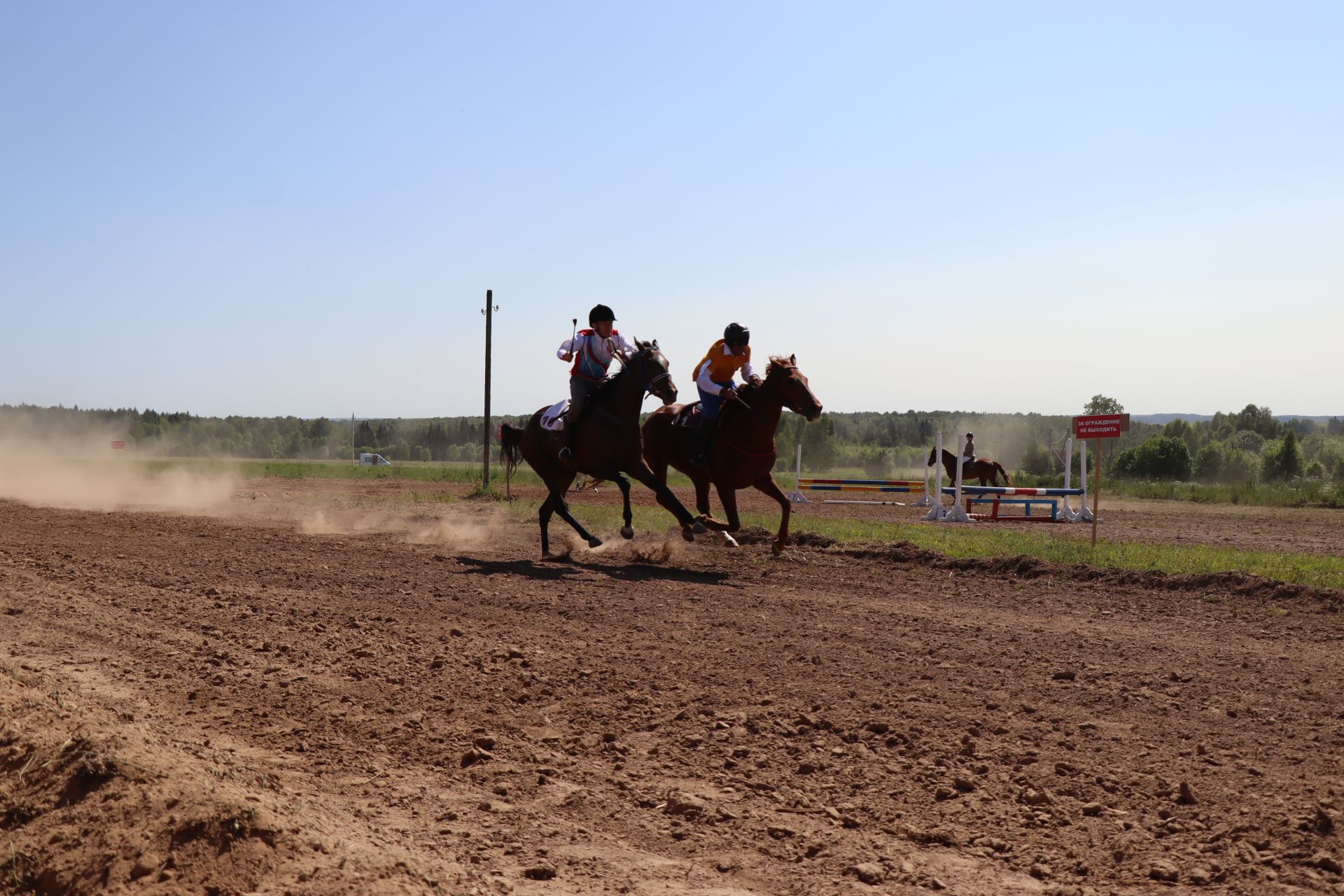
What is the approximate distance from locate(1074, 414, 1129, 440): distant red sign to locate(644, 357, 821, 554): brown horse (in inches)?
219

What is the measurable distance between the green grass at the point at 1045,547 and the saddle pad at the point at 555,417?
4.18 meters

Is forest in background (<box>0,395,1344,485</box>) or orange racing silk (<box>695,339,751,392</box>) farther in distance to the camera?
forest in background (<box>0,395,1344,485</box>)

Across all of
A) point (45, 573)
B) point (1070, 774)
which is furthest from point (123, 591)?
point (1070, 774)

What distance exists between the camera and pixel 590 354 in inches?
515

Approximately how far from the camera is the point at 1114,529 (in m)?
21.6

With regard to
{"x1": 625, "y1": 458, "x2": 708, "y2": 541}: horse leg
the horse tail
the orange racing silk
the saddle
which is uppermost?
the orange racing silk

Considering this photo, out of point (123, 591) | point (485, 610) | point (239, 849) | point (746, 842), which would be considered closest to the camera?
point (239, 849)

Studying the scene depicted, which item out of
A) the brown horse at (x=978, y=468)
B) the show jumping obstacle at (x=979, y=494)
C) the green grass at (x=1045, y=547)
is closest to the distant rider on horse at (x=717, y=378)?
the green grass at (x=1045, y=547)

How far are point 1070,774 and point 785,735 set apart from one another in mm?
1476

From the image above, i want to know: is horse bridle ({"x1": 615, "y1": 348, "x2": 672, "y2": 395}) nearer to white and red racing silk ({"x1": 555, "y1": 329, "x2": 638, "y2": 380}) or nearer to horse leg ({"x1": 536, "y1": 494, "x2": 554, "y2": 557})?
white and red racing silk ({"x1": 555, "y1": 329, "x2": 638, "y2": 380})

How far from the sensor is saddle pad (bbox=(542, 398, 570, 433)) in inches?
535

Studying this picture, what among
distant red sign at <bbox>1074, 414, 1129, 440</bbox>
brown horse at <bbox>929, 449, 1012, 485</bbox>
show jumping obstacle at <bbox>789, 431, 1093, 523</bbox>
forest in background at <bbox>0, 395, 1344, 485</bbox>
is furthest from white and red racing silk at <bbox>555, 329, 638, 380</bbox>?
forest in background at <bbox>0, 395, 1344, 485</bbox>

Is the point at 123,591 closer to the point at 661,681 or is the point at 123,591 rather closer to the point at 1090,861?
the point at 661,681

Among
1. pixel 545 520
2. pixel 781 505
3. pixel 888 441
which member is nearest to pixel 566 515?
pixel 545 520
